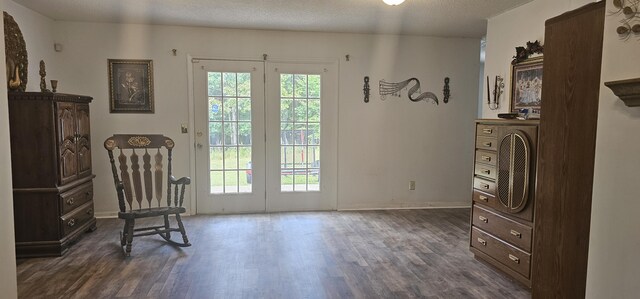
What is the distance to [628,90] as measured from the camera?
4.29 ft

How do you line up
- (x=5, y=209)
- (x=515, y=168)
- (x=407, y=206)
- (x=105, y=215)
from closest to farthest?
(x=5, y=209)
(x=515, y=168)
(x=105, y=215)
(x=407, y=206)

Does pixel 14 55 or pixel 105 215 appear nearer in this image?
pixel 14 55

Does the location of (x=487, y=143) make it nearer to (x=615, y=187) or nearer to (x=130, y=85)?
(x=615, y=187)

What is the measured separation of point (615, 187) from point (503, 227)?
5.81 feet

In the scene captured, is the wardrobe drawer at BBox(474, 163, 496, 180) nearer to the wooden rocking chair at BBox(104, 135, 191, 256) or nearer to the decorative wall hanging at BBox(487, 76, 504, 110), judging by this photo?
the decorative wall hanging at BBox(487, 76, 504, 110)

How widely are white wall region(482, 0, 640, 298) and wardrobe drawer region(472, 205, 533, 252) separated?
139 centimetres

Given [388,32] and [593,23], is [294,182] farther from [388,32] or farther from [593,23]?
[593,23]

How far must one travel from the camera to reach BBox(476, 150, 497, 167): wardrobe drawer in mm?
3229

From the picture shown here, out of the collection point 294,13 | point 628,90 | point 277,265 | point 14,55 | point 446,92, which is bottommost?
point 277,265

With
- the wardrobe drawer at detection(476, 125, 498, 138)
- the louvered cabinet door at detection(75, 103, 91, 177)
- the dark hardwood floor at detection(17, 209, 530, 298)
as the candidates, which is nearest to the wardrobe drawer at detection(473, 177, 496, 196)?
the wardrobe drawer at detection(476, 125, 498, 138)

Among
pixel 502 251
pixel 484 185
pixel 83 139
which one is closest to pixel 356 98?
pixel 484 185

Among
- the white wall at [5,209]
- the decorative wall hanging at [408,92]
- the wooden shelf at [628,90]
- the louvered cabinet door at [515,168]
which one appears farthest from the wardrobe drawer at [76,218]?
the wooden shelf at [628,90]

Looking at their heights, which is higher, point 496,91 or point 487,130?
point 496,91

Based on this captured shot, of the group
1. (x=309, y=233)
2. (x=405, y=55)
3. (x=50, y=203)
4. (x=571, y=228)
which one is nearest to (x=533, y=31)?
(x=405, y=55)
